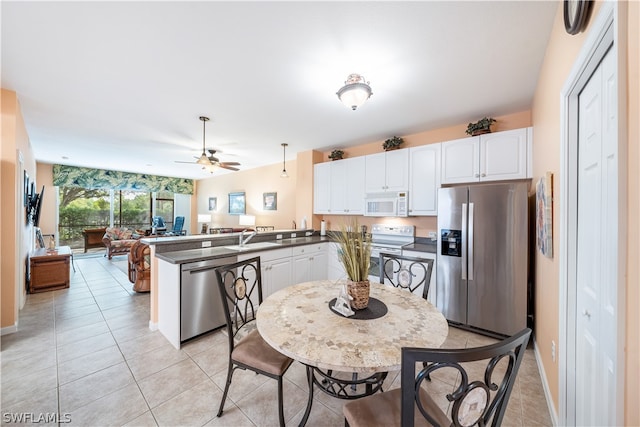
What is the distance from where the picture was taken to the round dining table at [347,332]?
38.5 inches

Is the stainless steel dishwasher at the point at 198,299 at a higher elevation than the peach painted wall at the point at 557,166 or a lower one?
lower

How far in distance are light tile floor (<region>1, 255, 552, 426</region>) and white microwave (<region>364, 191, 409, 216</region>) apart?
1.64 metres

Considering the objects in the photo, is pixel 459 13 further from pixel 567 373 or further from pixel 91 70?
pixel 91 70

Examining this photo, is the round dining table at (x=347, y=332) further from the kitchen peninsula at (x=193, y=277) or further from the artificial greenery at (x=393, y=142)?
the artificial greenery at (x=393, y=142)

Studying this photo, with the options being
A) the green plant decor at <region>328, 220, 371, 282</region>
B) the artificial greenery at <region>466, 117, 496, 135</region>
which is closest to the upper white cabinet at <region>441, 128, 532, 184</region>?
the artificial greenery at <region>466, 117, 496, 135</region>

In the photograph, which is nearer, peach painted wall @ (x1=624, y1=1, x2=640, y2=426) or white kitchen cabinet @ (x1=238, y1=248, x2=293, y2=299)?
peach painted wall @ (x1=624, y1=1, x2=640, y2=426)

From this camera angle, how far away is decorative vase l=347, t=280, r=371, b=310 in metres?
1.46

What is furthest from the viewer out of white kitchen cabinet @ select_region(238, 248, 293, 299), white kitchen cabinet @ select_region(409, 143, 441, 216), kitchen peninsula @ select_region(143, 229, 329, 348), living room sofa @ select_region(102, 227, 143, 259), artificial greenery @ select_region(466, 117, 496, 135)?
living room sofa @ select_region(102, 227, 143, 259)

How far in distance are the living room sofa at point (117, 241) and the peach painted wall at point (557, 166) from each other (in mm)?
8091

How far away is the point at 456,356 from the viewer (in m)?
0.69

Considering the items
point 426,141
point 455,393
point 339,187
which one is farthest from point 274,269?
point 426,141

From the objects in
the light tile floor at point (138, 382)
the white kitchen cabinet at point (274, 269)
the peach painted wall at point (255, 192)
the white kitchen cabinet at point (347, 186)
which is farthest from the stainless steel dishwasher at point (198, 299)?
the peach painted wall at point (255, 192)

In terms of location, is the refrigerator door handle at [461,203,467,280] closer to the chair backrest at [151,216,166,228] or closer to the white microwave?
the white microwave

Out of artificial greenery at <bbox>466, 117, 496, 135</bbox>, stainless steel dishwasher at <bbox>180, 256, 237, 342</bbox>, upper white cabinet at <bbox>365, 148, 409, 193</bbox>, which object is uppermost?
artificial greenery at <bbox>466, 117, 496, 135</bbox>
